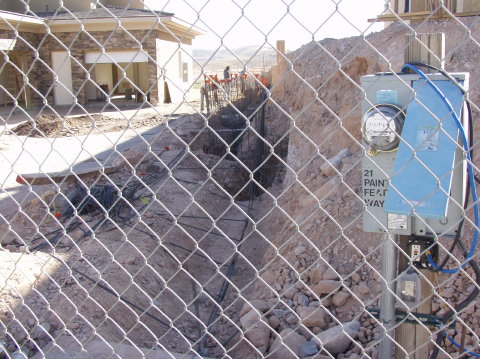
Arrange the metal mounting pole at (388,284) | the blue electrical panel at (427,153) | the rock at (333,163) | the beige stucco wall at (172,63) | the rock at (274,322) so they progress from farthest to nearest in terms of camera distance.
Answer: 1. the beige stucco wall at (172,63)
2. the rock at (333,163)
3. the rock at (274,322)
4. the metal mounting pole at (388,284)
5. the blue electrical panel at (427,153)

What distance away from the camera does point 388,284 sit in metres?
1.74

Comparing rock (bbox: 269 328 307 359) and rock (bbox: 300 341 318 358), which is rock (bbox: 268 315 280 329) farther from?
rock (bbox: 300 341 318 358)

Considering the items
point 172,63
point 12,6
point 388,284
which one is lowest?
point 172,63

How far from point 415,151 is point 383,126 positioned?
5.0 inches

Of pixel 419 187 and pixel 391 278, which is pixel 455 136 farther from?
pixel 391 278

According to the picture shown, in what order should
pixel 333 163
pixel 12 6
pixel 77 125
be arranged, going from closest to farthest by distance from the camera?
pixel 333 163
pixel 77 125
pixel 12 6

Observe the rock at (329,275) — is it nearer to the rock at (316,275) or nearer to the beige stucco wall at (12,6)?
the rock at (316,275)

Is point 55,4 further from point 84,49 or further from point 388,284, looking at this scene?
point 388,284

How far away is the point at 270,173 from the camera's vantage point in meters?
9.54

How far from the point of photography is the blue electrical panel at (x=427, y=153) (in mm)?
1474

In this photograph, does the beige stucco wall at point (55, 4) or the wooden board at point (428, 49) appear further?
the beige stucco wall at point (55, 4)

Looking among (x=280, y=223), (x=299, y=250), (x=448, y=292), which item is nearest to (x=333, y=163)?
(x=299, y=250)

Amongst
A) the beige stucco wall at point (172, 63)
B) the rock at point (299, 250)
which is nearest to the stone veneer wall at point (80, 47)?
the beige stucco wall at point (172, 63)

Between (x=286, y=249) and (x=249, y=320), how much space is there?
1.39m
